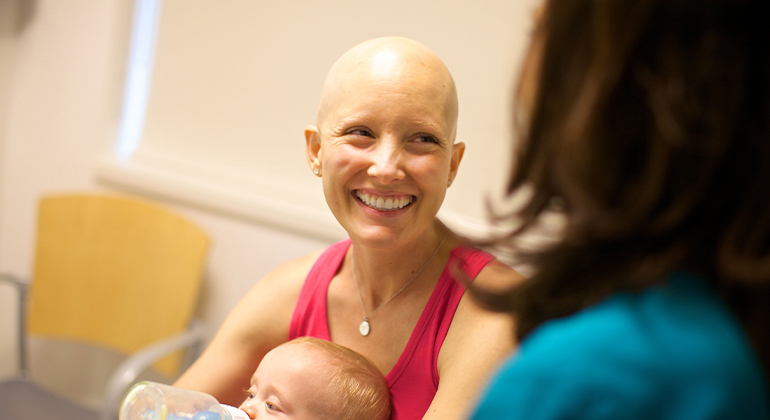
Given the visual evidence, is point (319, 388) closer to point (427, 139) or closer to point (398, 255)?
point (398, 255)

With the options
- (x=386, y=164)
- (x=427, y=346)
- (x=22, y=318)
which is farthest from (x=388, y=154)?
(x=22, y=318)

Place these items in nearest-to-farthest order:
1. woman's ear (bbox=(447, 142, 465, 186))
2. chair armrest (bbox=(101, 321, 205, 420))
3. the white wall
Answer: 1. woman's ear (bbox=(447, 142, 465, 186))
2. chair armrest (bbox=(101, 321, 205, 420))
3. the white wall

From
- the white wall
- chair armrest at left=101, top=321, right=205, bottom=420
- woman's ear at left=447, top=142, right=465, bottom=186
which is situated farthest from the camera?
the white wall

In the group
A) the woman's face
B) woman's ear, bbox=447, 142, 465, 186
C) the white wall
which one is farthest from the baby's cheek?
the white wall

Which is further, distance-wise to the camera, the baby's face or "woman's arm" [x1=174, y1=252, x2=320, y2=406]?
"woman's arm" [x1=174, y1=252, x2=320, y2=406]

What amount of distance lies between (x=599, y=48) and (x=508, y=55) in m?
1.52

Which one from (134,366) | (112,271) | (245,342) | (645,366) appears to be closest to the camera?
(645,366)

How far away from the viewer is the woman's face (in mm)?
1283

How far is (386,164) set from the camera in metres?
1.27

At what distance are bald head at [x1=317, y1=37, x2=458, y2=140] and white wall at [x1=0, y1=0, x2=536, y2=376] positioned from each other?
1.30m

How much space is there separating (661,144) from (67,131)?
2998 millimetres

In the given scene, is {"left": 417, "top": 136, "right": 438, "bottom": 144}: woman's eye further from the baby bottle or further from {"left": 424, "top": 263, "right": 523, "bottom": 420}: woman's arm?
the baby bottle

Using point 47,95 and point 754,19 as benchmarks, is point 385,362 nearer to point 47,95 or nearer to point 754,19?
point 754,19

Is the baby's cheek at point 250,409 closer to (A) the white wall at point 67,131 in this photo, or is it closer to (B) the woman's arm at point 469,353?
(B) the woman's arm at point 469,353
